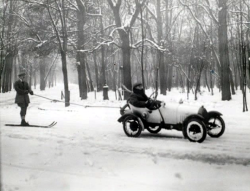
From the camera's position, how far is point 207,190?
389 centimetres

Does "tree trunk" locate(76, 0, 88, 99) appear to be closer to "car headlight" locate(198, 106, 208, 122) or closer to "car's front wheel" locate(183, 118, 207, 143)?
"car headlight" locate(198, 106, 208, 122)

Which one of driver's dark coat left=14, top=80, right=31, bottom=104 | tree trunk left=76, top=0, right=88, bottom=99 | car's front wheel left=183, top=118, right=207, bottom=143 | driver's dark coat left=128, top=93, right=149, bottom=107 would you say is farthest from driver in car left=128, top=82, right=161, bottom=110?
tree trunk left=76, top=0, right=88, bottom=99

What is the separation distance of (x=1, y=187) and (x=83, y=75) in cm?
1729

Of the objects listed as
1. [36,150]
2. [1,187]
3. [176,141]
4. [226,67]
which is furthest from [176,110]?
[226,67]

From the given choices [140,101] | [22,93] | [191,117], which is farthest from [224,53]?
[22,93]

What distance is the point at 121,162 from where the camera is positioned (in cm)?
507

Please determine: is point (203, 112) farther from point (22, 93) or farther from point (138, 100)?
point (22, 93)

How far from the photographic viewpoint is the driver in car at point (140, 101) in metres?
7.18

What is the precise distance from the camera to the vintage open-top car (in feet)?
20.9

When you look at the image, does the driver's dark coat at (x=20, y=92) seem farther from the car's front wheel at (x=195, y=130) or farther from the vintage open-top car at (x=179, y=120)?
the car's front wheel at (x=195, y=130)

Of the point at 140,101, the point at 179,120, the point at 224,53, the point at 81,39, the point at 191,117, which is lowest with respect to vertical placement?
the point at 179,120

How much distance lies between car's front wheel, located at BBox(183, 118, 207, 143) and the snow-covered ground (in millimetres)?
195

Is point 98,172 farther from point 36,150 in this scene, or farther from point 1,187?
point 36,150

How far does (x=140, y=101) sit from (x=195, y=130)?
172 centimetres
